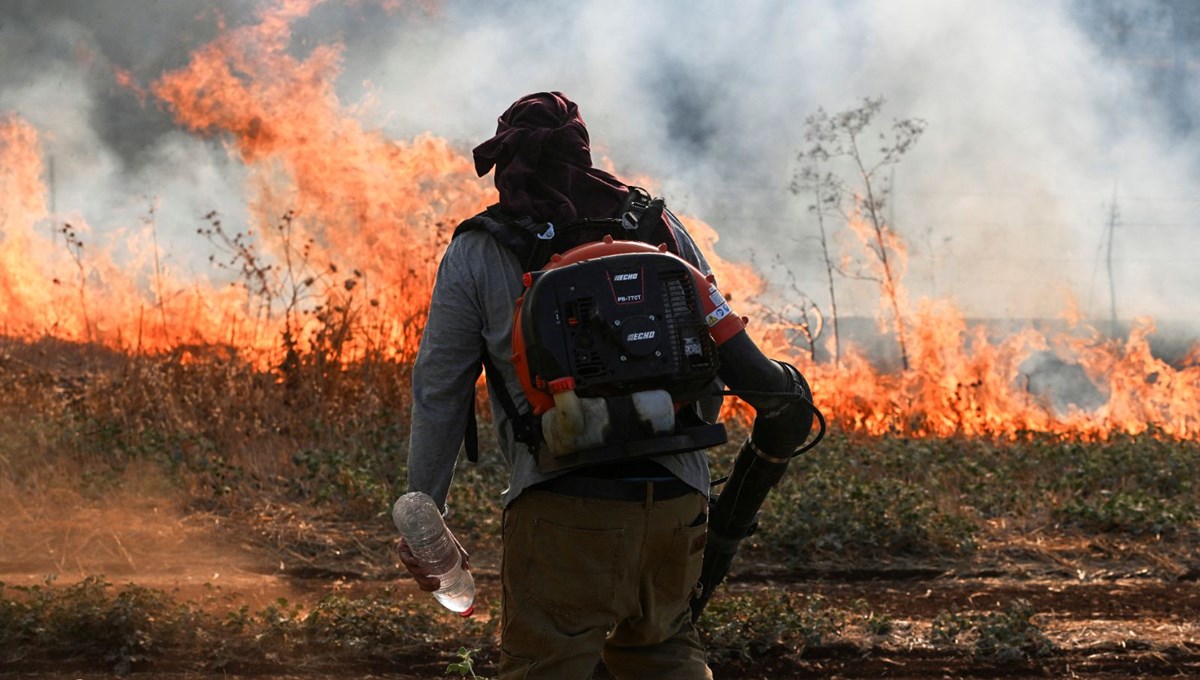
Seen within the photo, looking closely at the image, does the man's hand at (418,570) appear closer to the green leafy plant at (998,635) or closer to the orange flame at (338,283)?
the green leafy plant at (998,635)

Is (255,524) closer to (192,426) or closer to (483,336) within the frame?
(192,426)

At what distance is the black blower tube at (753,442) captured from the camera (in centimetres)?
284

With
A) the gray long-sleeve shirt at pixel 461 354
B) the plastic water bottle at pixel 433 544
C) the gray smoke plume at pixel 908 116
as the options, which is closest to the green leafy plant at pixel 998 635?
the gray long-sleeve shirt at pixel 461 354

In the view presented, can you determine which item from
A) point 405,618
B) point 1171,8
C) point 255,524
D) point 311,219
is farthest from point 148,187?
point 1171,8

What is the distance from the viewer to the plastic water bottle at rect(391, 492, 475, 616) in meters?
2.84

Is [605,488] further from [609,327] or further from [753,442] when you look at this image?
[753,442]

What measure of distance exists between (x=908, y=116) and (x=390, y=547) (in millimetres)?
11839

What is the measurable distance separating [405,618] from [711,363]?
3.10 m

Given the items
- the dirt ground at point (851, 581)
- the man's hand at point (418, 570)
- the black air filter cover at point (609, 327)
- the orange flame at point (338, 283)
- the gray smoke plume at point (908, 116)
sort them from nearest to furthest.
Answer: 1. the black air filter cover at point (609, 327)
2. the man's hand at point (418, 570)
3. the dirt ground at point (851, 581)
4. the orange flame at point (338, 283)
5. the gray smoke plume at point (908, 116)

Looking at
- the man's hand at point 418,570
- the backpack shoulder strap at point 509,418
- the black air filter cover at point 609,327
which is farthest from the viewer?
the man's hand at point 418,570

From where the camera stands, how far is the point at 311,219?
11312mm

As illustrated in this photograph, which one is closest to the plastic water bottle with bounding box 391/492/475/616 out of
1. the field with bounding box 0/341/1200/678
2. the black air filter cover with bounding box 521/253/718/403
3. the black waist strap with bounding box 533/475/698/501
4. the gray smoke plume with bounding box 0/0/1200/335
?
the black waist strap with bounding box 533/475/698/501

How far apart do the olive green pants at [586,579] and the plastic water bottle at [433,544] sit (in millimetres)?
159

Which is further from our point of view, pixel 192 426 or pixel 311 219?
pixel 311 219
